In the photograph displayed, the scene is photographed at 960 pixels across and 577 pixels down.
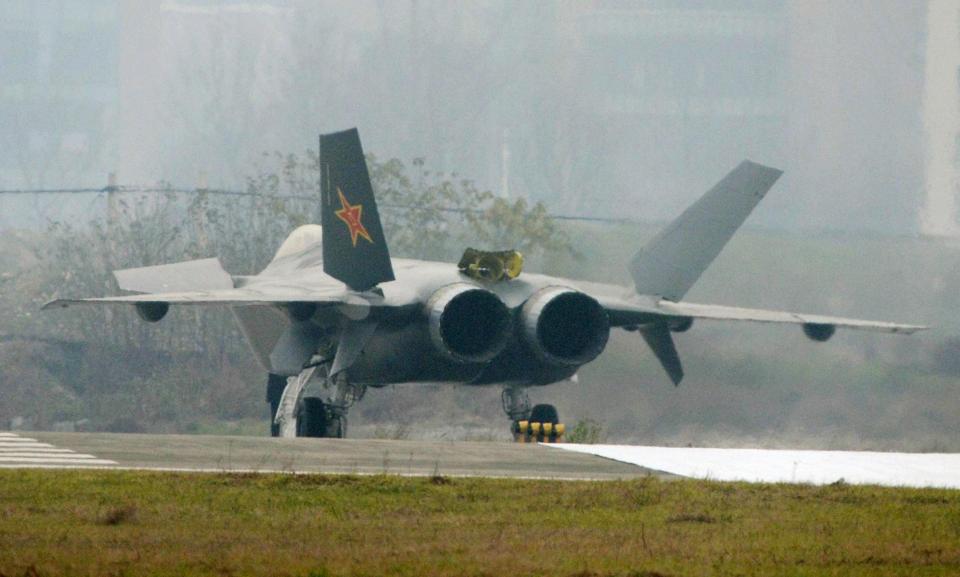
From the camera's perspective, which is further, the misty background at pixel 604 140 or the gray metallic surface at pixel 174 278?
the misty background at pixel 604 140

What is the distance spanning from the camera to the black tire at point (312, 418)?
24547 millimetres

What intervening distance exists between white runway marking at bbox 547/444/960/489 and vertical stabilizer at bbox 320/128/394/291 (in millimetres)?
5256

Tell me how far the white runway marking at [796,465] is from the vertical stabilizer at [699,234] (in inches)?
229

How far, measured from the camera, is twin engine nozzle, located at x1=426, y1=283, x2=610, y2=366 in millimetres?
23172

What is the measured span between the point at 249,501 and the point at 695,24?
88.3 feet

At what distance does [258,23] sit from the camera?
51.2m

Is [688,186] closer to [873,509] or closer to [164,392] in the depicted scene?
[164,392]

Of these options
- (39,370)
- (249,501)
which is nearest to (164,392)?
(39,370)

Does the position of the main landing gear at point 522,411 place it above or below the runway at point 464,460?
below

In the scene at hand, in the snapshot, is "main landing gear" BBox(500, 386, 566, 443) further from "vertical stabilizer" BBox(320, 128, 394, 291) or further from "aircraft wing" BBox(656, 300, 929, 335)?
"vertical stabilizer" BBox(320, 128, 394, 291)

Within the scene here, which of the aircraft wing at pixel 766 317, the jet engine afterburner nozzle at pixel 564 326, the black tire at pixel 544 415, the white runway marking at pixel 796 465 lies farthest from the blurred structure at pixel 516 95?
the white runway marking at pixel 796 465

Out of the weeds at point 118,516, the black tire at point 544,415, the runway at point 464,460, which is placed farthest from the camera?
the black tire at point 544,415

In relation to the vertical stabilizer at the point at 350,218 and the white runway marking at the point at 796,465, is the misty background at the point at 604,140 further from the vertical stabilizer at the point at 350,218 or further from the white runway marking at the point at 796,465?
the white runway marking at the point at 796,465

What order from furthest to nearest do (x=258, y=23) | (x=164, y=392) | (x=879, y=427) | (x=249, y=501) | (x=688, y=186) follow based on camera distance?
1. (x=258, y=23)
2. (x=164, y=392)
3. (x=688, y=186)
4. (x=879, y=427)
5. (x=249, y=501)
